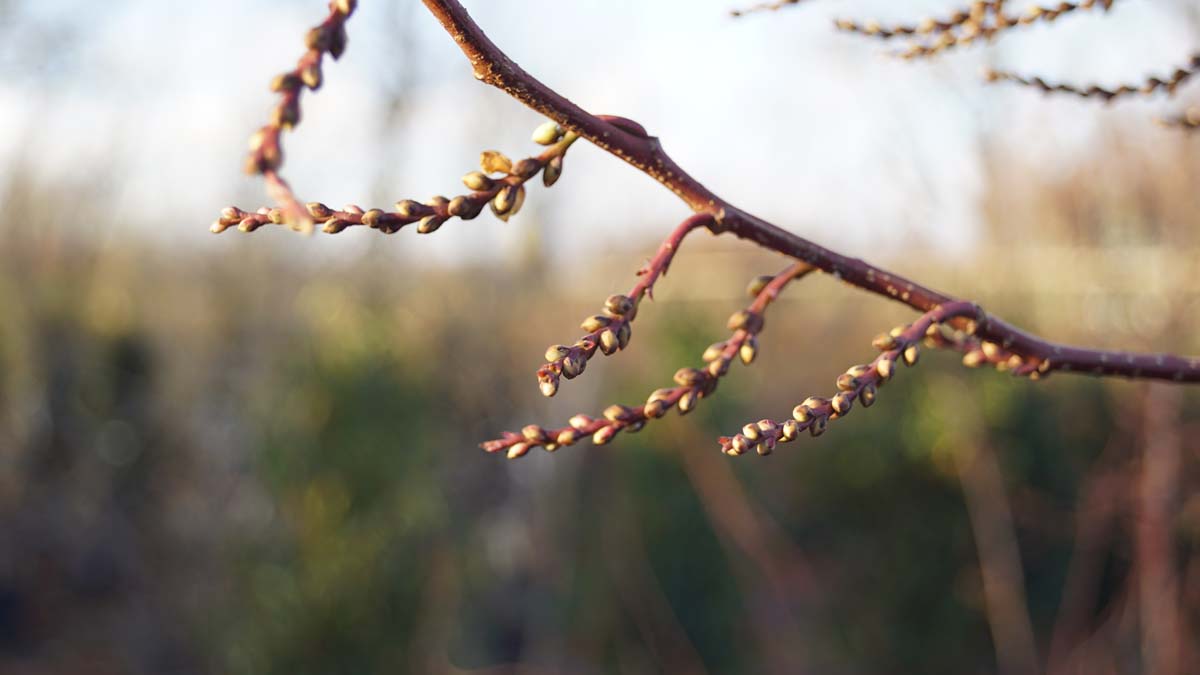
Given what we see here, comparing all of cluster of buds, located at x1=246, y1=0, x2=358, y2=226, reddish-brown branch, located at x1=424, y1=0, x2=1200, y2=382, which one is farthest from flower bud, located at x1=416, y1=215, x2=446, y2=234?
cluster of buds, located at x1=246, y1=0, x2=358, y2=226

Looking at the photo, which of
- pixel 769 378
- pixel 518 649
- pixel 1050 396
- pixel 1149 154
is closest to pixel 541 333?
pixel 769 378

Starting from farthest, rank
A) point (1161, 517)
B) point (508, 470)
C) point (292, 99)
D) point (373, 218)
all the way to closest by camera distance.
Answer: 1. point (508, 470)
2. point (1161, 517)
3. point (373, 218)
4. point (292, 99)

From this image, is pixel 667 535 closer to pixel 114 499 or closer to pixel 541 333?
pixel 541 333

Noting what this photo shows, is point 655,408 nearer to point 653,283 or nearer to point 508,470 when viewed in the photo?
point 653,283

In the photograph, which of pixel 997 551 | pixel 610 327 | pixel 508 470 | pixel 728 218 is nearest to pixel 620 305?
pixel 610 327

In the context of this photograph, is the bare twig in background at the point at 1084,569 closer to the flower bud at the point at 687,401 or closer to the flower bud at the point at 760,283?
the flower bud at the point at 760,283
